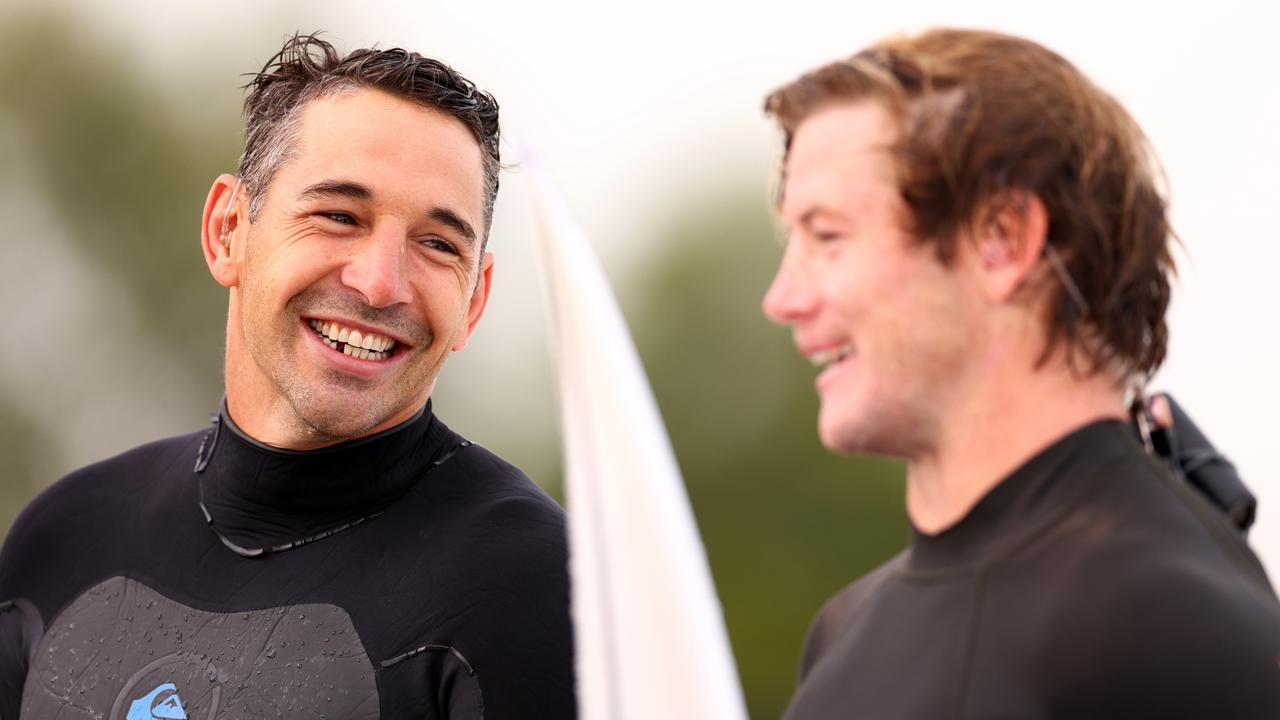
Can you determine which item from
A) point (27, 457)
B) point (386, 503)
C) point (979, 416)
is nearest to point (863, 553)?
point (27, 457)

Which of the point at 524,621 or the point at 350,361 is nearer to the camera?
the point at 524,621

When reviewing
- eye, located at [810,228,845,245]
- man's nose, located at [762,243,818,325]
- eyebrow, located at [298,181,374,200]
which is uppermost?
eyebrow, located at [298,181,374,200]

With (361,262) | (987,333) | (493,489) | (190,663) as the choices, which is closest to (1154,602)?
(987,333)

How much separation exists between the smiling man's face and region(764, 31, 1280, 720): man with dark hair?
1.21 metres

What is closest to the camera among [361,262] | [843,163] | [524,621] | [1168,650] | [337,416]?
[1168,650]

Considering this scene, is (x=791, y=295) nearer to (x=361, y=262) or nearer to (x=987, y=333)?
(x=987, y=333)

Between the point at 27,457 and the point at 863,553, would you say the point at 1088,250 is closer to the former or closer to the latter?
the point at 863,553

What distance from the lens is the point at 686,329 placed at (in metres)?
19.6

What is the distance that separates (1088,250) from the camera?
2.21 m

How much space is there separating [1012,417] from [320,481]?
5.76ft

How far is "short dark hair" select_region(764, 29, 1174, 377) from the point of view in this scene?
221 centimetres

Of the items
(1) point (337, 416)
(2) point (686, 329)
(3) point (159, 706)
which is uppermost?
(1) point (337, 416)

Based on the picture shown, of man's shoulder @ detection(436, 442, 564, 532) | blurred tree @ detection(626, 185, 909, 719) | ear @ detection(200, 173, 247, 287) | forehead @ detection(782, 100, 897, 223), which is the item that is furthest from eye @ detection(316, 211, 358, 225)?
blurred tree @ detection(626, 185, 909, 719)

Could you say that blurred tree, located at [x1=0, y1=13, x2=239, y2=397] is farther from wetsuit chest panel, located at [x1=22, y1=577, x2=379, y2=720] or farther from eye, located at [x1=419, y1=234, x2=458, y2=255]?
eye, located at [x1=419, y1=234, x2=458, y2=255]
